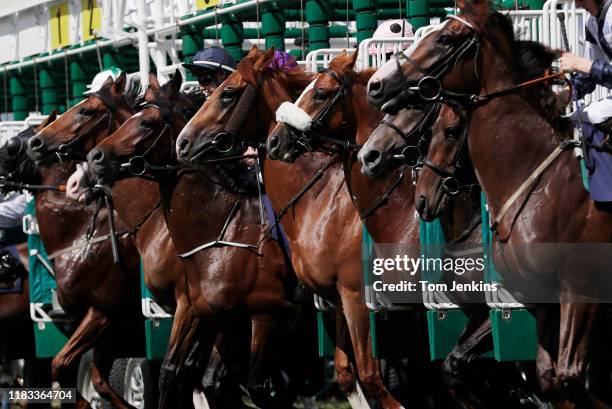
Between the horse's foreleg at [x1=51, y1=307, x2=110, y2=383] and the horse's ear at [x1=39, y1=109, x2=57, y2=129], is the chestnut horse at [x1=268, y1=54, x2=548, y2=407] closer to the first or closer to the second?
the horse's foreleg at [x1=51, y1=307, x2=110, y2=383]

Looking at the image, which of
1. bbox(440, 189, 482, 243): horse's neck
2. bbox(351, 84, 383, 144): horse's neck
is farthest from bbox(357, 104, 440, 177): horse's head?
bbox(351, 84, 383, 144): horse's neck

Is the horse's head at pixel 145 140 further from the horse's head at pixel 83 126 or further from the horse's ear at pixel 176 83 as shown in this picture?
the horse's head at pixel 83 126

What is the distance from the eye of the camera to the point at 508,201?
27.8ft

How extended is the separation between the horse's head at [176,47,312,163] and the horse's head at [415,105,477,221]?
197 centimetres

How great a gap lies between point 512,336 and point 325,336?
2.42 metres

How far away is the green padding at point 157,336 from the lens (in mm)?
12320

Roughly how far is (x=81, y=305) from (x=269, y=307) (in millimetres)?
2370

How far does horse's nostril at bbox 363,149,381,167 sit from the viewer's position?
366 inches

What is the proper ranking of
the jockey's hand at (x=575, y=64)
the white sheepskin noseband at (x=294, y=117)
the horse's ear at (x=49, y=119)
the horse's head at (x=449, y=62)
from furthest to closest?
the horse's ear at (x=49, y=119) < the white sheepskin noseband at (x=294, y=117) < the horse's head at (x=449, y=62) < the jockey's hand at (x=575, y=64)

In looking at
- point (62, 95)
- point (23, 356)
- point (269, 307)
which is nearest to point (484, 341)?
point (269, 307)

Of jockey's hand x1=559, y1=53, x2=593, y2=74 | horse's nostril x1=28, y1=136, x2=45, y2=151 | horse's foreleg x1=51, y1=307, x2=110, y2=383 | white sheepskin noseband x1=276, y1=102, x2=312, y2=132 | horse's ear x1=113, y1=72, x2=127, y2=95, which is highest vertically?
jockey's hand x1=559, y1=53, x2=593, y2=74

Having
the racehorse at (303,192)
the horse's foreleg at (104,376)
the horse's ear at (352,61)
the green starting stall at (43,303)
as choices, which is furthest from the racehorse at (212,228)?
the green starting stall at (43,303)

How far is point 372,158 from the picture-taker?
9.34 meters

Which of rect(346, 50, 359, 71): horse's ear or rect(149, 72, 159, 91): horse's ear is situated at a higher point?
rect(346, 50, 359, 71): horse's ear
